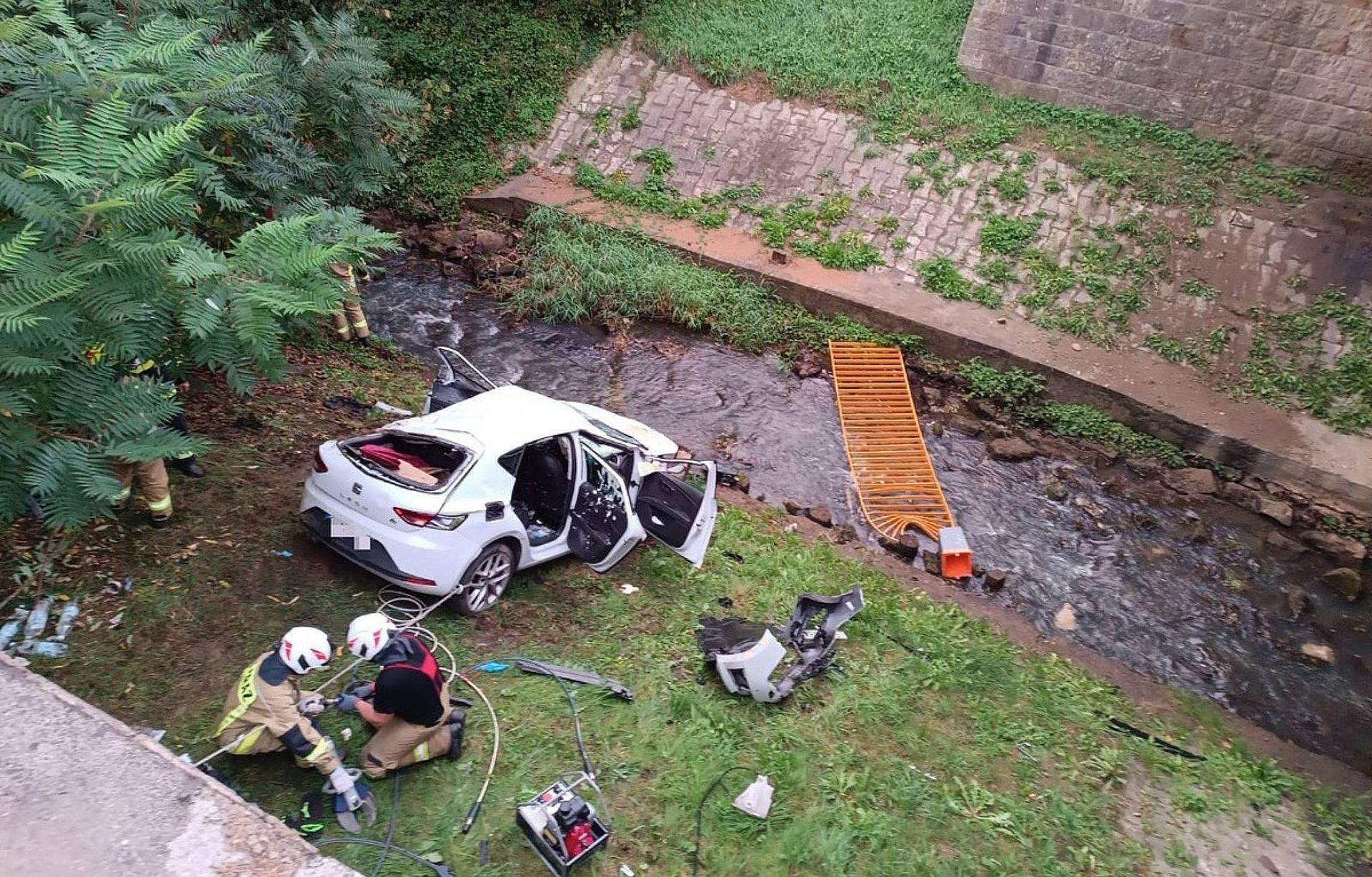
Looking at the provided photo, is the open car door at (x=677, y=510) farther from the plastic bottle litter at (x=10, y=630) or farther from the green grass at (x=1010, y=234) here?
the green grass at (x=1010, y=234)

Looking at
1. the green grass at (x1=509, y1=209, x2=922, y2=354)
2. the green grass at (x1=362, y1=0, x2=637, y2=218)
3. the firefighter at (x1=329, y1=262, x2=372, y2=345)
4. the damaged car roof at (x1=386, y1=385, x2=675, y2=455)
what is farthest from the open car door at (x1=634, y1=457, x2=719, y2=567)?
the green grass at (x1=362, y1=0, x2=637, y2=218)

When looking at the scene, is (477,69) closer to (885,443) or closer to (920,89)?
(920,89)

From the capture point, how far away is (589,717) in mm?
5750

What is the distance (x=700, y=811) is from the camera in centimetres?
525

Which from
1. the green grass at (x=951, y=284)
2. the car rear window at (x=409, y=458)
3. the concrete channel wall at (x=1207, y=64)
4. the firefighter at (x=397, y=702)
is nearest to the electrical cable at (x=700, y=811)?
the firefighter at (x=397, y=702)

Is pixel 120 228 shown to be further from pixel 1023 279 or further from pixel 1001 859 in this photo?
pixel 1023 279

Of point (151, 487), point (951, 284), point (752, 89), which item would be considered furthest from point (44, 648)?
point (752, 89)

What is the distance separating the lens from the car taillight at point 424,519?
6.03m

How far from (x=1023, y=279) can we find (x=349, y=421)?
972cm

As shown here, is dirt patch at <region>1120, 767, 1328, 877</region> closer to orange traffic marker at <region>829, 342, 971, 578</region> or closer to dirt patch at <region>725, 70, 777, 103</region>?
orange traffic marker at <region>829, 342, 971, 578</region>

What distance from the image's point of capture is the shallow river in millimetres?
8484

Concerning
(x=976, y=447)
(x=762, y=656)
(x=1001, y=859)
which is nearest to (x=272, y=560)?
(x=762, y=656)

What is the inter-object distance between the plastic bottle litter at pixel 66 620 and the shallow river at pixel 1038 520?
620cm

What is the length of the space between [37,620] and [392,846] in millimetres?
2856
